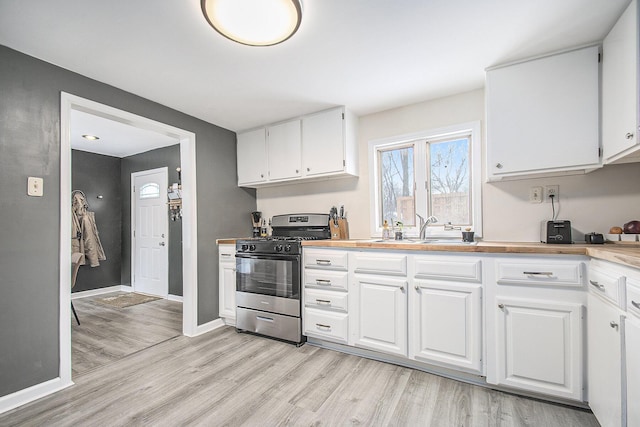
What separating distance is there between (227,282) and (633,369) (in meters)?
3.00

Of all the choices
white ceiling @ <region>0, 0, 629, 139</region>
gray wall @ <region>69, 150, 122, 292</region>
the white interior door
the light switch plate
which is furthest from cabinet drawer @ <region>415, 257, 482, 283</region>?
gray wall @ <region>69, 150, 122, 292</region>

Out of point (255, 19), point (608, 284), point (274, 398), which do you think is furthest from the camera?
point (274, 398)

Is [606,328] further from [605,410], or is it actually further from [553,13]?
[553,13]

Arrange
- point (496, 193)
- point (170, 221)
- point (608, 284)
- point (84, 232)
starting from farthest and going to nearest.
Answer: point (170, 221) → point (84, 232) → point (496, 193) → point (608, 284)

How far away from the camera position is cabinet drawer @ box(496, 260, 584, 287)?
1.65 m

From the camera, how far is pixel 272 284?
276 cm

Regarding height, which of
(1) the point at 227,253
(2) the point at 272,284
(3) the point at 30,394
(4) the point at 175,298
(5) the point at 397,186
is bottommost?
(4) the point at 175,298

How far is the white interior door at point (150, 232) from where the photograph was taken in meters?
4.56

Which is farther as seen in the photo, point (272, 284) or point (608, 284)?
point (272, 284)

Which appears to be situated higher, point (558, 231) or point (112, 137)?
point (112, 137)

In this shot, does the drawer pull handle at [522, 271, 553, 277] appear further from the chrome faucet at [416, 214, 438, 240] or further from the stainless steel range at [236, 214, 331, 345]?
the stainless steel range at [236, 214, 331, 345]

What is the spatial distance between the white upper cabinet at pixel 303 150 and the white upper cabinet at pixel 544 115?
1203 mm

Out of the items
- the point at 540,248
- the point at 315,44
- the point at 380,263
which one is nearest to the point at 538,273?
the point at 540,248

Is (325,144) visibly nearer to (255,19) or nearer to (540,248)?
(255,19)
